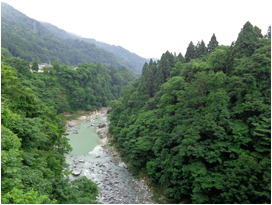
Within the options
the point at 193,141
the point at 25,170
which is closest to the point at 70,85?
the point at 193,141

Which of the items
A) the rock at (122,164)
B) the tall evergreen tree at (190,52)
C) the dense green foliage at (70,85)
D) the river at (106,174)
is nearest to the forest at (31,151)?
the dense green foliage at (70,85)

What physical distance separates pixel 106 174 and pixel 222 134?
14.4m

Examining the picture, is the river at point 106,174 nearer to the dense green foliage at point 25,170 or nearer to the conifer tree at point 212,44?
the dense green foliage at point 25,170

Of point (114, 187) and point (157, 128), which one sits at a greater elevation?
point (157, 128)

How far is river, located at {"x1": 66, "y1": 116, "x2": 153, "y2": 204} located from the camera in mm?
16484

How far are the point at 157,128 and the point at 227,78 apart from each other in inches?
367

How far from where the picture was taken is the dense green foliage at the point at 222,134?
10602mm

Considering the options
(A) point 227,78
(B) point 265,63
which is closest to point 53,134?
(A) point 227,78

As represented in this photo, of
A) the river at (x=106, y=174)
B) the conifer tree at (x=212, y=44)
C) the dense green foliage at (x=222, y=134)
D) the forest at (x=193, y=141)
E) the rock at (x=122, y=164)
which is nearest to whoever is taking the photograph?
the forest at (x=193, y=141)

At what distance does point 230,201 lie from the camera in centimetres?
1059

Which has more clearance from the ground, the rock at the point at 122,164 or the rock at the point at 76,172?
the rock at the point at 122,164

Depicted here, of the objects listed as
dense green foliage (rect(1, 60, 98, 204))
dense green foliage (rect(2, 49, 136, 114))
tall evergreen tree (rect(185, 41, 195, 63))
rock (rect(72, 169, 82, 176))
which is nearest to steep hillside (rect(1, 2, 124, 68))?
dense green foliage (rect(2, 49, 136, 114))

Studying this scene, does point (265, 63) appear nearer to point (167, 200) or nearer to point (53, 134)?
point (167, 200)

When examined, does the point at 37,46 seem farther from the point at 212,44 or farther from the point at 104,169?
the point at 212,44
